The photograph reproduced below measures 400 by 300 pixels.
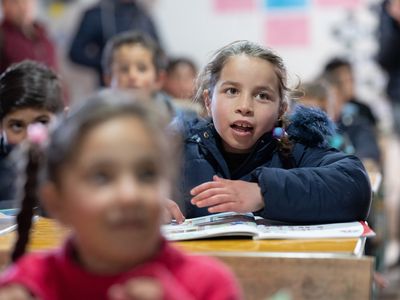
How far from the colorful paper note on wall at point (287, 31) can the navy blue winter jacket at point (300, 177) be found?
4.04 meters

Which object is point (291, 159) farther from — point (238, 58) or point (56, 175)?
point (56, 175)

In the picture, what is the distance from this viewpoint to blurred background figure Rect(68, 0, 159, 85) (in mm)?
5402

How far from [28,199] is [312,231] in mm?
646

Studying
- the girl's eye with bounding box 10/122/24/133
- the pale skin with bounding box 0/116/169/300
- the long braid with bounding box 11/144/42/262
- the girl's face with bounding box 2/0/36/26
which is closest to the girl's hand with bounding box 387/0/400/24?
the girl's face with bounding box 2/0/36/26

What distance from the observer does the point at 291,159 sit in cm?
194

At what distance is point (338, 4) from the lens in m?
5.86

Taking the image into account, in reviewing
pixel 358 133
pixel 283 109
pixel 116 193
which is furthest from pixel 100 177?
pixel 358 133

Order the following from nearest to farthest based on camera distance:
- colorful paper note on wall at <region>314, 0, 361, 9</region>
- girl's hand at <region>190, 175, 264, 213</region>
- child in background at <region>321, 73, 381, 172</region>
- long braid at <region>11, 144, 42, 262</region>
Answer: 1. long braid at <region>11, 144, 42, 262</region>
2. girl's hand at <region>190, 175, 264, 213</region>
3. child in background at <region>321, 73, 381, 172</region>
4. colorful paper note on wall at <region>314, 0, 361, 9</region>

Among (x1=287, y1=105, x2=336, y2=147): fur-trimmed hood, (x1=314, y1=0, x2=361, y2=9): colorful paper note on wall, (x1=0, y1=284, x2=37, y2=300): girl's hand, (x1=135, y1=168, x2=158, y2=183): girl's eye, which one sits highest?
(x1=135, y1=168, x2=158, y2=183): girl's eye

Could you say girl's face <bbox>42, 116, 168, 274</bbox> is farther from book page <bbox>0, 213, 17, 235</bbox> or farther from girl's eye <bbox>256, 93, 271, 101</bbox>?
girl's eye <bbox>256, 93, 271, 101</bbox>

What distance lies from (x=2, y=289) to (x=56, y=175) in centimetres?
14

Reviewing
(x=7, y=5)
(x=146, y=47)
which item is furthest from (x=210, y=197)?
(x=7, y=5)

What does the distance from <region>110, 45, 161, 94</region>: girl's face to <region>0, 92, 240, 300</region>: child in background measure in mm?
2994

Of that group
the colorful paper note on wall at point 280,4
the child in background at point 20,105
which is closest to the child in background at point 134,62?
the child in background at point 20,105
